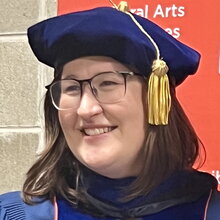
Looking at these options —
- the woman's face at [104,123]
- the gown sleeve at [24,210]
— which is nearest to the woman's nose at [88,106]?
the woman's face at [104,123]

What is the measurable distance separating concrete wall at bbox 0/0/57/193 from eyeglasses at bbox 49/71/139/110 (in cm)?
80

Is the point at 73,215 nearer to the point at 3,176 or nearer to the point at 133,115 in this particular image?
the point at 133,115

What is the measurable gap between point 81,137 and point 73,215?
0.57 feet

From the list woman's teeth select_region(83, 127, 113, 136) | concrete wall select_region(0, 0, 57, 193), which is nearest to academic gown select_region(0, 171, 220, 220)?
woman's teeth select_region(83, 127, 113, 136)

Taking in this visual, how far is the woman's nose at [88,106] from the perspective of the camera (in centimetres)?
146

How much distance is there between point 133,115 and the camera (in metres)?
1.48

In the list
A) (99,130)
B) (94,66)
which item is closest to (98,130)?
(99,130)

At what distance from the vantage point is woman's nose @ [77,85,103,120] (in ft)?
4.78

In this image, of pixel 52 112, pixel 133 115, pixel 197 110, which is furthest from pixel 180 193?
pixel 197 110

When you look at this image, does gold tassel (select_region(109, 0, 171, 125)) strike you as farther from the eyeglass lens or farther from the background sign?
the background sign

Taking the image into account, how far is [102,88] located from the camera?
147cm

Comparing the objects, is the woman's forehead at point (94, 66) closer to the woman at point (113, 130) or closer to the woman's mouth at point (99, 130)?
the woman at point (113, 130)

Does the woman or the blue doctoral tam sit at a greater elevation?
the blue doctoral tam

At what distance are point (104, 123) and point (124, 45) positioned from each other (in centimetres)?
16
